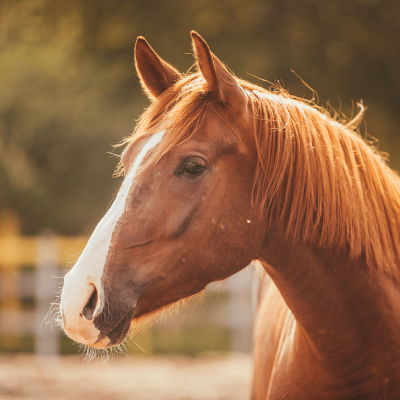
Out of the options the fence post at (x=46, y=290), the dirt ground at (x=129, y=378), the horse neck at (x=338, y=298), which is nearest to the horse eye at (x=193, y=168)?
the horse neck at (x=338, y=298)

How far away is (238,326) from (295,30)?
18.0 feet

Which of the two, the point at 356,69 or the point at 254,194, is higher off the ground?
the point at 356,69

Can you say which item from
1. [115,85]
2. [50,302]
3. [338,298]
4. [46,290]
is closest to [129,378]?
[50,302]

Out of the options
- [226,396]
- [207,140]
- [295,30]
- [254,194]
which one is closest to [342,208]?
[254,194]

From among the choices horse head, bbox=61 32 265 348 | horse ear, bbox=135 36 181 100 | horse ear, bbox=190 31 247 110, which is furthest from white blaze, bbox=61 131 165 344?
horse ear, bbox=135 36 181 100

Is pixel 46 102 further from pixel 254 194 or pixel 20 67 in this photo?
pixel 254 194

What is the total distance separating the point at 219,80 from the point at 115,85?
6742 millimetres

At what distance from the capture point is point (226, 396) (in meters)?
5.32

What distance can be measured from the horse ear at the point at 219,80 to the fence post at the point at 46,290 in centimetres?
692

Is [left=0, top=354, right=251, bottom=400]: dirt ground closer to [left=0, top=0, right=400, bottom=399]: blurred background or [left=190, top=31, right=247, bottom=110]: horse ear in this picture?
→ [left=0, top=0, right=400, bottom=399]: blurred background

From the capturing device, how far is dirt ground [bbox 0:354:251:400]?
5.46 metres

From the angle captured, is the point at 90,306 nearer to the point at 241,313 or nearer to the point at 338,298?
the point at 338,298

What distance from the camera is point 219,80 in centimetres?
171

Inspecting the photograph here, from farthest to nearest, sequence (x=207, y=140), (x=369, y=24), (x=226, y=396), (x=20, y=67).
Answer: (x=20, y=67) < (x=369, y=24) < (x=226, y=396) < (x=207, y=140)
